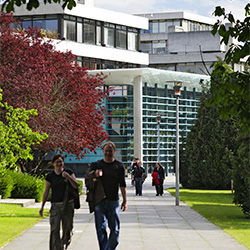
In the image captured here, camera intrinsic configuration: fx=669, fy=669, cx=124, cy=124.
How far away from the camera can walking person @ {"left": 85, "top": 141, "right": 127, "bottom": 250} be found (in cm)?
1062

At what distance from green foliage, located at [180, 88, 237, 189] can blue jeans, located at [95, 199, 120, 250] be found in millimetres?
31979

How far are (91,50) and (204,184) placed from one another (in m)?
19.6

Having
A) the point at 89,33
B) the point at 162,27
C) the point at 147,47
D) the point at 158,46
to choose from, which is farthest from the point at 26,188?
the point at 162,27

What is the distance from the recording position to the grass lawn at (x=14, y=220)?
15.1m

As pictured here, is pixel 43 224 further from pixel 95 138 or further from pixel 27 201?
pixel 95 138

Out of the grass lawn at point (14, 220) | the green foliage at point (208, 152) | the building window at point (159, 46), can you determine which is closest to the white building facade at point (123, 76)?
the green foliage at point (208, 152)

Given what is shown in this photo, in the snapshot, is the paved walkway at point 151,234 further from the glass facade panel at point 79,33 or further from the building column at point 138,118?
the glass facade panel at point 79,33

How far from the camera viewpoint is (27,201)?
24953 millimetres

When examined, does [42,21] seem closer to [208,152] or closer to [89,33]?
[89,33]

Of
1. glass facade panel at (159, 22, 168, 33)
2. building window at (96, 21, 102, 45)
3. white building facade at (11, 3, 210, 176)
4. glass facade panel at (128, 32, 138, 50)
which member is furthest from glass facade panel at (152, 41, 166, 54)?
building window at (96, 21, 102, 45)

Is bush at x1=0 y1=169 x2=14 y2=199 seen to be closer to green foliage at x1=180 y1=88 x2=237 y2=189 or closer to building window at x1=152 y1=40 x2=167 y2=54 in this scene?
green foliage at x1=180 y1=88 x2=237 y2=189

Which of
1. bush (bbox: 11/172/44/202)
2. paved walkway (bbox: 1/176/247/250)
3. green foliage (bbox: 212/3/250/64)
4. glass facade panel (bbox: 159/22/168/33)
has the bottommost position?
paved walkway (bbox: 1/176/247/250)

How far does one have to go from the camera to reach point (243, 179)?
21828 mm

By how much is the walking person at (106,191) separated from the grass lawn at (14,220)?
326 cm
